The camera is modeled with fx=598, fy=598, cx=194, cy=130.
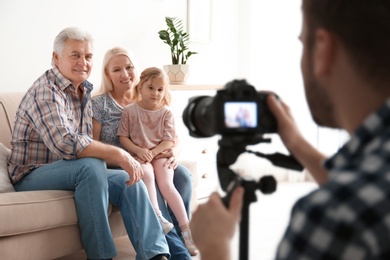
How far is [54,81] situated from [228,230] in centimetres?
196

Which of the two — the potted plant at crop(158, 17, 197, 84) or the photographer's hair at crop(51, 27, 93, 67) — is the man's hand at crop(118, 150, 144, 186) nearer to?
the photographer's hair at crop(51, 27, 93, 67)

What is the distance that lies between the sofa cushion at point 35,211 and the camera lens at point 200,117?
1.26 m

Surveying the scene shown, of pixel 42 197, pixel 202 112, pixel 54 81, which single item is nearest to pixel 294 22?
pixel 54 81

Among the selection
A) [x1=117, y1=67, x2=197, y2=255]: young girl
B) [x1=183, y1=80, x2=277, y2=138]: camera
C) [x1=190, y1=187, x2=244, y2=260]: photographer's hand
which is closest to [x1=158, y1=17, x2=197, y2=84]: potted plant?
[x1=117, y1=67, x2=197, y2=255]: young girl

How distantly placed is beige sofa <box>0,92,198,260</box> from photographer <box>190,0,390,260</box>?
1.74 meters

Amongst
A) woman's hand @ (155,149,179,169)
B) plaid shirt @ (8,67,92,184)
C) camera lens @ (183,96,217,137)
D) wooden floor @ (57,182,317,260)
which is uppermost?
camera lens @ (183,96,217,137)

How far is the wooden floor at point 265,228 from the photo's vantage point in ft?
10.1

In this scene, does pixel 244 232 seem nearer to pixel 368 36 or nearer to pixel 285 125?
pixel 285 125

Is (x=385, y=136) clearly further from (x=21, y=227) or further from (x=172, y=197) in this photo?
(x=172, y=197)

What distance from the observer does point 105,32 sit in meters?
→ 3.95

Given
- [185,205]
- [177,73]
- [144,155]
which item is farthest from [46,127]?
[177,73]

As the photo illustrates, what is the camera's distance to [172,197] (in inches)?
115

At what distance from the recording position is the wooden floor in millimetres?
3078

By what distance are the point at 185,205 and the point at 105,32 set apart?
148cm
